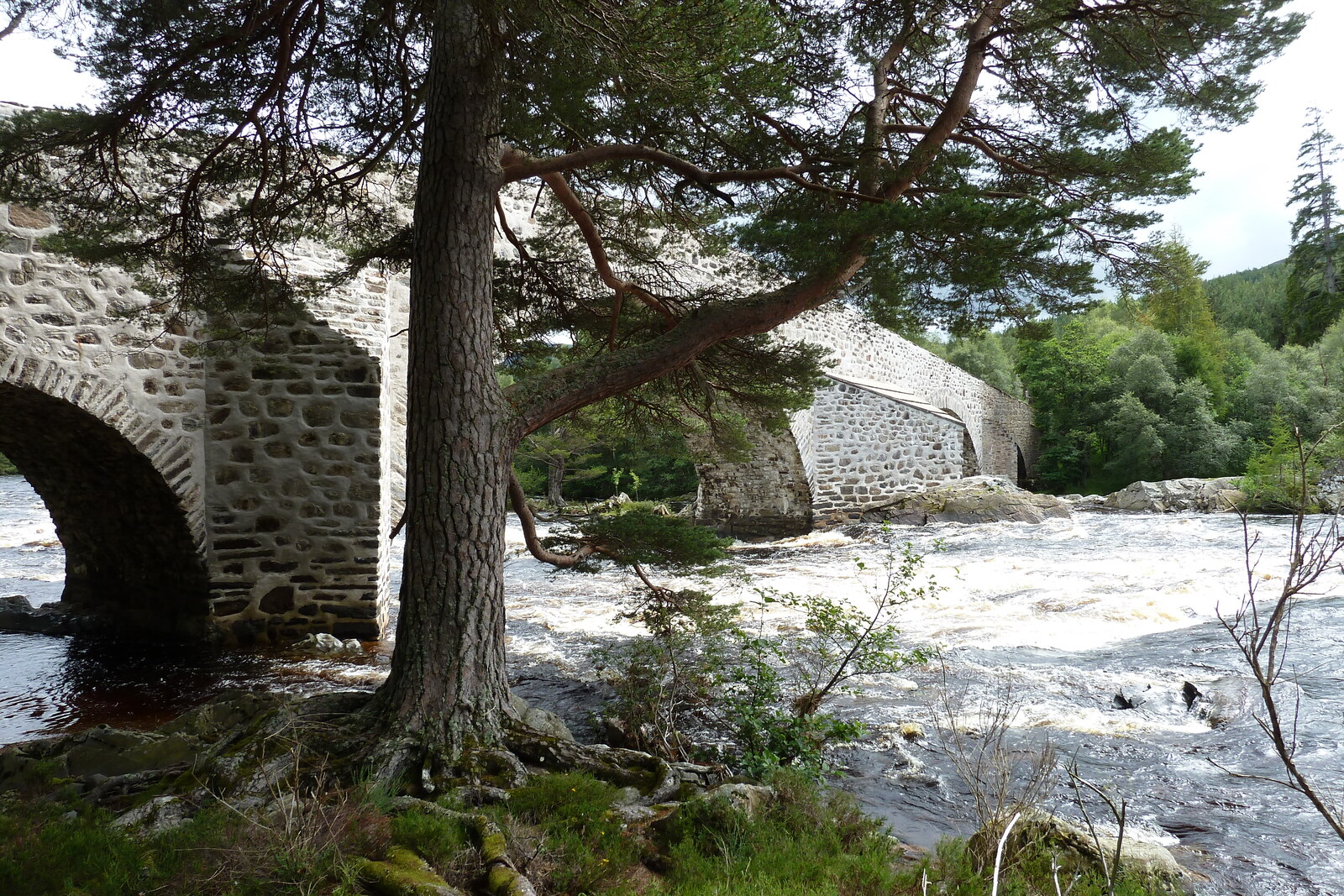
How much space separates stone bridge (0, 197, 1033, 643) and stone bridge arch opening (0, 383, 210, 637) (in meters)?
0.02

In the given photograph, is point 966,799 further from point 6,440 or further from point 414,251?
point 6,440

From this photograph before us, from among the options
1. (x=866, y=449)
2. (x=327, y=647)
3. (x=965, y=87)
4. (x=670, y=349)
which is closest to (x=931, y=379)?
(x=866, y=449)

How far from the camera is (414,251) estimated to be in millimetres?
3068

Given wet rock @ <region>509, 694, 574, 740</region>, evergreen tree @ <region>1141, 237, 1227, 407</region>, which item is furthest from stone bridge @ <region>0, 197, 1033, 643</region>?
wet rock @ <region>509, 694, 574, 740</region>

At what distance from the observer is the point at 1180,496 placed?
14812mm

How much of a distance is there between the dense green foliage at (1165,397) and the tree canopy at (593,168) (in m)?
11.8

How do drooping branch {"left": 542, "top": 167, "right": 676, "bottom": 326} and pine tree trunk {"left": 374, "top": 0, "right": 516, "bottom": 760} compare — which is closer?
pine tree trunk {"left": 374, "top": 0, "right": 516, "bottom": 760}

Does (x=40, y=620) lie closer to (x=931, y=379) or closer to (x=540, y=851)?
(x=540, y=851)

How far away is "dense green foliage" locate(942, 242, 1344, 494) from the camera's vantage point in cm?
1911

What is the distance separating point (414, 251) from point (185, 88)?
5.23ft

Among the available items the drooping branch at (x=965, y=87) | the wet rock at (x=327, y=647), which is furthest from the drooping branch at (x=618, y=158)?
the wet rock at (x=327, y=647)

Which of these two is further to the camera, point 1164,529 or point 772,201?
point 1164,529

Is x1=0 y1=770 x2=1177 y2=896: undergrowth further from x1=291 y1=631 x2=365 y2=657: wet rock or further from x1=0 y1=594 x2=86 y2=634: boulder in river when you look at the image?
x1=0 y1=594 x2=86 y2=634: boulder in river

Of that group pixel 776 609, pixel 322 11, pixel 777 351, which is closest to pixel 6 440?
pixel 322 11
